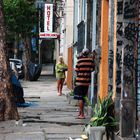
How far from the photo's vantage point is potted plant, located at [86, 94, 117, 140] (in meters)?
10.2

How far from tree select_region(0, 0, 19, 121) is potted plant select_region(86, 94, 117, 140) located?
4.22 m

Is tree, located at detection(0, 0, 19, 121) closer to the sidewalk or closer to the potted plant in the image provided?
the sidewalk

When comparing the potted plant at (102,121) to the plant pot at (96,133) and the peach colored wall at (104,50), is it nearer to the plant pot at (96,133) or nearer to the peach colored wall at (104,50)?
the plant pot at (96,133)

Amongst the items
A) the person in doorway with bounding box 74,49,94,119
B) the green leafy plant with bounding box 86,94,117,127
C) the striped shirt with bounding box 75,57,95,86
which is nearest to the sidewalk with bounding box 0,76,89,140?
the person in doorway with bounding box 74,49,94,119

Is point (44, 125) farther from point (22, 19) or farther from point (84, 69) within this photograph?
point (22, 19)

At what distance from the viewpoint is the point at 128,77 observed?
1039 cm

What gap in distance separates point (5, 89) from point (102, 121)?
4.87 meters

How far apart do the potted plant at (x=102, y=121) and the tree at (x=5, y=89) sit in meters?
4.22

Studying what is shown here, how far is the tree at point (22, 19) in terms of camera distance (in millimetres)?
40656

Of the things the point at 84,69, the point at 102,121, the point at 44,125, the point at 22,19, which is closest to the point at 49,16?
the point at 22,19

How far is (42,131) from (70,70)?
55.9 ft

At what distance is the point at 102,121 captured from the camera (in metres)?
10.7

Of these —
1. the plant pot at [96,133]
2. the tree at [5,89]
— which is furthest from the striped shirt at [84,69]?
the plant pot at [96,133]

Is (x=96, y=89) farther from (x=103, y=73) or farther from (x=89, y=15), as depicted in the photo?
(x=89, y=15)
